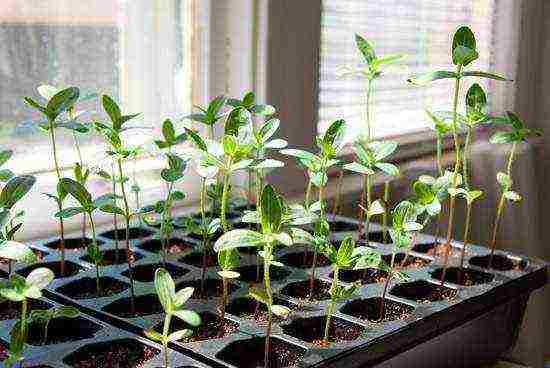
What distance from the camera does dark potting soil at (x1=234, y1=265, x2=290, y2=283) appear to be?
97 centimetres

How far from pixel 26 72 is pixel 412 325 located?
64 centimetres

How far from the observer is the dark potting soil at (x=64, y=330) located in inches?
30.7

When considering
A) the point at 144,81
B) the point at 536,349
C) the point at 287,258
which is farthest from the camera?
the point at 536,349

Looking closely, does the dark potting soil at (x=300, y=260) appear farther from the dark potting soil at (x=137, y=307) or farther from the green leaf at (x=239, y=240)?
the green leaf at (x=239, y=240)

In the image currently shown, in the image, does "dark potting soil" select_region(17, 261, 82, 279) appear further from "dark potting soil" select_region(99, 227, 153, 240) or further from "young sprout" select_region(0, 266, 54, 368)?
"young sprout" select_region(0, 266, 54, 368)

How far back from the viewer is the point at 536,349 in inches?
70.5

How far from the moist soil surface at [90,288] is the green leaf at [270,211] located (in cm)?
30

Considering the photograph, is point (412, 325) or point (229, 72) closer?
point (412, 325)

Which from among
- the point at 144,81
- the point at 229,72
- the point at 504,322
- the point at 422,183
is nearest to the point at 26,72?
the point at 144,81

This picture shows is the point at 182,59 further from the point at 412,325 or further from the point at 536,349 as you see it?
the point at 536,349

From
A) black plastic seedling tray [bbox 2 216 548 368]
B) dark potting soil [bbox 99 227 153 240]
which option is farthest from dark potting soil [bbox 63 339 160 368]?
dark potting soil [bbox 99 227 153 240]

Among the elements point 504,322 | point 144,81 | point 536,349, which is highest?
point 144,81

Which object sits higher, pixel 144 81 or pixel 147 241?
pixel 144 81

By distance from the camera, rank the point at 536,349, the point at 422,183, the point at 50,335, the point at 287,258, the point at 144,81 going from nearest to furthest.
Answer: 1. the point at 50,335
2. the point at 422,183
3. the point at 287,258
4. the point at 144,81
5. the point at 536,349
